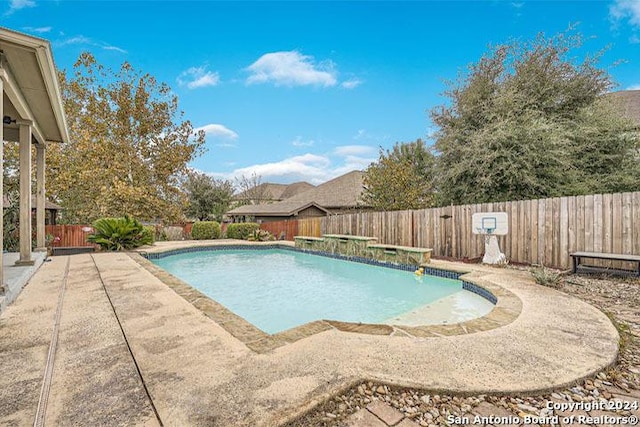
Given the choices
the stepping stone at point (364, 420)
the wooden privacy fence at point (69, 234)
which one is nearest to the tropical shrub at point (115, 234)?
the wooden privacy fence at point (69, 234)

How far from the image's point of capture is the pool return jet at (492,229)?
7.45m

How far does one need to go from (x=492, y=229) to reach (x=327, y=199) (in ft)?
52.9

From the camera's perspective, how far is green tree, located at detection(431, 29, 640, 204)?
9.87 m

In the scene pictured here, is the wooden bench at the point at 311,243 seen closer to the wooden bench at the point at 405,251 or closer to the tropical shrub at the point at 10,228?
the wooden bench at the point at 405,251

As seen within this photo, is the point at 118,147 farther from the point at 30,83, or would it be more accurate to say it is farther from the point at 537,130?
the point at 537,130

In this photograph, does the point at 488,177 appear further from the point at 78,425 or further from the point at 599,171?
the point at 78,425

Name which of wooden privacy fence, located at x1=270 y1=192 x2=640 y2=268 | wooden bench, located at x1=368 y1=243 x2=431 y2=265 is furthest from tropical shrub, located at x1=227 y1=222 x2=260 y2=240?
wooden bench, located at x1=368 y1=243 x2=431 y2=265

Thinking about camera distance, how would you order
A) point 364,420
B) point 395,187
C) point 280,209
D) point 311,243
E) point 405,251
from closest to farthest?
point 364,420 < point 405,251 < point 311,243 < point 395,187 < point 280,209

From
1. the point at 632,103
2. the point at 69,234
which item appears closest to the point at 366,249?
the point at 69,234

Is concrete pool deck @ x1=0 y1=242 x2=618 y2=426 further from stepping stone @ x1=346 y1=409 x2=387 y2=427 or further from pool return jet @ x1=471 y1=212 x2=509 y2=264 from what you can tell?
pool return jet @ x1=471 y1=212 x2=509 y2=264

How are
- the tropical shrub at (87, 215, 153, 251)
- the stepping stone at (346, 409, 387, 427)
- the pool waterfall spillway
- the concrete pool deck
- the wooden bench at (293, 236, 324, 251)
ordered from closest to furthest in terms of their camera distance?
1. the stepping stone at (346, 409, 387, 427)
2. the concrete pool deck
3. the pool waterfall spillway
4. the tropical shrub at (87, 215, 153, 251)
5. the wooden bench at (293, 236, 324, 251)

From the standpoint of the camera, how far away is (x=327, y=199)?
23.1 metres

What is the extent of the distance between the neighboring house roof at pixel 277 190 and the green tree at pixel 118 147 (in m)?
16.6

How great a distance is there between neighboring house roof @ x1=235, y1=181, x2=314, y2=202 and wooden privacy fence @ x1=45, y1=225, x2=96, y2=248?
70.4 ft
